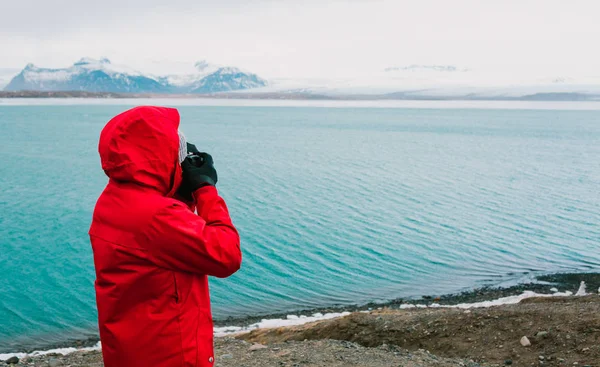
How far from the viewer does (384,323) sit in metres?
7.74

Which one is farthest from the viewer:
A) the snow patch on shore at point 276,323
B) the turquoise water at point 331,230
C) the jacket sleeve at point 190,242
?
the turquoise water at point 331,230

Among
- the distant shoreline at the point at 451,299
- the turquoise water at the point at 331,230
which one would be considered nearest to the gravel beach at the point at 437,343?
the distant shoreline at the point at 451,299

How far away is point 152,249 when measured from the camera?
246 centimetres

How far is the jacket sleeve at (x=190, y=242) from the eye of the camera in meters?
2.44

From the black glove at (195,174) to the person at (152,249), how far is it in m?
0.06

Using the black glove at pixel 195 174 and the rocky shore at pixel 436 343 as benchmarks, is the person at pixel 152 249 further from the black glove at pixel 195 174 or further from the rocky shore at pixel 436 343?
the rocky shore at pixel 436 343

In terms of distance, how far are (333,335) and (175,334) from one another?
5533 mm

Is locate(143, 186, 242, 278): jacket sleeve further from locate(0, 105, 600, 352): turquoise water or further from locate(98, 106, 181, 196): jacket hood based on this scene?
locate(0, 105, 600, 352): turquoise water

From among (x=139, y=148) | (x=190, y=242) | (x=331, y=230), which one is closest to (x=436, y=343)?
(x=190, y=242)

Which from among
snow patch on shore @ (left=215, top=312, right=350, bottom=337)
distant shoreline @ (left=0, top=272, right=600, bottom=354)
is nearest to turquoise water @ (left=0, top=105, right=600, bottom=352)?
distant shoreline @ (left=0, top=272, right=600, bottom=354)

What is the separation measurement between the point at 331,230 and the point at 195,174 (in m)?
15.7

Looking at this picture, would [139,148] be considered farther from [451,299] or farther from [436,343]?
[451,299]

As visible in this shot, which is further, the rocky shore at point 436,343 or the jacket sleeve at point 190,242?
the rocky shore at point 436,343

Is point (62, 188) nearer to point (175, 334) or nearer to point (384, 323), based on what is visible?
point (384, 323)
